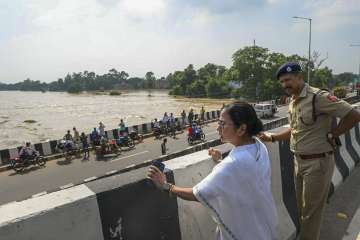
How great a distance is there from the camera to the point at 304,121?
3066 millimetres

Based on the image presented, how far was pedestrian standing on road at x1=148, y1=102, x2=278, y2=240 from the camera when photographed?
5.34ft

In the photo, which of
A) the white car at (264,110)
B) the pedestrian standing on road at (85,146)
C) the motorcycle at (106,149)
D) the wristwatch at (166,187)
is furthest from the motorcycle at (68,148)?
the white car at (264,110)

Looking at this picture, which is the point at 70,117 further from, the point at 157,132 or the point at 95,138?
the point at 95,138

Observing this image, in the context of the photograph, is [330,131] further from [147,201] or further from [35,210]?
[35,210]

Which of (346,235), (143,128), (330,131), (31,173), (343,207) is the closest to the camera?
(330,131)

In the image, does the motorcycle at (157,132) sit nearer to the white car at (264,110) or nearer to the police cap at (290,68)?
the white car at (264,110)

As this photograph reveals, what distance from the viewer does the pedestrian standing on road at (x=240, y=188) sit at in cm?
163

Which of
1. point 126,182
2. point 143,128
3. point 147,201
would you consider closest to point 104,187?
point 126,182

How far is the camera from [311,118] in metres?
3.02

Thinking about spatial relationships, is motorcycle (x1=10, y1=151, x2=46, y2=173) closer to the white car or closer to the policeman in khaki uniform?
the policeman in khaki uniform

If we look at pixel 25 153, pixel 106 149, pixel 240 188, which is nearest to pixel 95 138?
pixel 106 149

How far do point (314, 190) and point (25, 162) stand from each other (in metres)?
14.5

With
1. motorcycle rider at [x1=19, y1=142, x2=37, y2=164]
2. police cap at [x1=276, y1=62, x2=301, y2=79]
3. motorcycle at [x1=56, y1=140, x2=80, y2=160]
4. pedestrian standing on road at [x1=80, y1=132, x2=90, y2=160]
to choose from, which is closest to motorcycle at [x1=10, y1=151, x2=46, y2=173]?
motorcycle rider at [x1=19, y1=142, x2=37, y2=164]

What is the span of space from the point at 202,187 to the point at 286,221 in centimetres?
226
